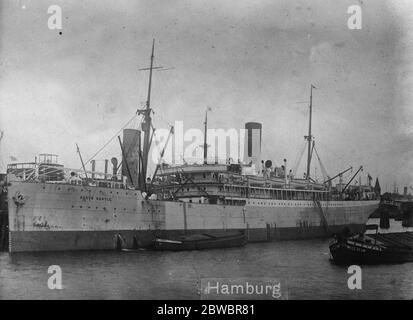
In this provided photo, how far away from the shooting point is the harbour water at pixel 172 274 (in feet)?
52.7

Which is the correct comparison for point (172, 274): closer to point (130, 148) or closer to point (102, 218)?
point (102, 218)

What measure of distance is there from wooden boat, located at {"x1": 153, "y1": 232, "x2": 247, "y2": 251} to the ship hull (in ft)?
4.45

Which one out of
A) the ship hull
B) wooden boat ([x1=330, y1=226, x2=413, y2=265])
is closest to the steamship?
the ship hull

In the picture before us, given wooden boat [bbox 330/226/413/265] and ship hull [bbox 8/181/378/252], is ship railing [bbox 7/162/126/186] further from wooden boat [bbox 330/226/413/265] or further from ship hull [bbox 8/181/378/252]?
wooden boat [bbox 330/226/413/265]

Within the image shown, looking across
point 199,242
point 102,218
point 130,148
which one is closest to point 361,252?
point 199,242

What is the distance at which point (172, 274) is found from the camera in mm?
19641

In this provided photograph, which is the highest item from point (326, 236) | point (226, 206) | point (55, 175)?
point (55, 175)

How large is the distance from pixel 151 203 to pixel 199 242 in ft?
13.2

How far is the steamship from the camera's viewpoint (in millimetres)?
23984
